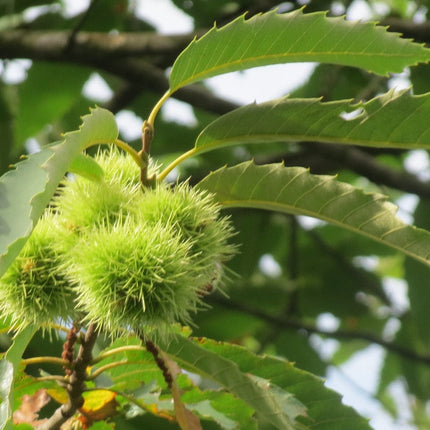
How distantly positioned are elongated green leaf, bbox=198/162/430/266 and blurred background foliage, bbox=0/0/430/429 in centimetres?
132

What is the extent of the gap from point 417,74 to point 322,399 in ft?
4.79

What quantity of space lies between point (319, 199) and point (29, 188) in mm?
571

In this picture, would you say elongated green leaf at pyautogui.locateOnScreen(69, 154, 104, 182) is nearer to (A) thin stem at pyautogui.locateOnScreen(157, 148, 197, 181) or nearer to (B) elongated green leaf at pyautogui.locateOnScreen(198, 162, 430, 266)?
(A) thin stem at pyautogui.locateOnScreen(157, 148, 197, 181)

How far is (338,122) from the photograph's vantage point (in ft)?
4.20

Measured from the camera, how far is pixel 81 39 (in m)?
2.78

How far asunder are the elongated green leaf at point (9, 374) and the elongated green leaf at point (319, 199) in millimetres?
444

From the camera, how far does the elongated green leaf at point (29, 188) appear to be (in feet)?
2.89

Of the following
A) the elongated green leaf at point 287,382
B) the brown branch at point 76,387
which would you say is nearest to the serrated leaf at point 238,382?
the elongated green leaf at point 287,382

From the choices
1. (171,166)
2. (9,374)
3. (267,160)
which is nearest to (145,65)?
(267,160)

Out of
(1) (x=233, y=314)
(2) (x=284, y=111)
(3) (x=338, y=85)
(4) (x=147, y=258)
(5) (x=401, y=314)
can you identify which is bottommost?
(5) (x=401, y=314)

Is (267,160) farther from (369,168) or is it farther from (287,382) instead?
(287,382)

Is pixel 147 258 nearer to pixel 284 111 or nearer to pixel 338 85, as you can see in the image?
pixel 284 111

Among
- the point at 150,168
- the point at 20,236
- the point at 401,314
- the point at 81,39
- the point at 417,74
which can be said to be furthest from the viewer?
the point at 401,314

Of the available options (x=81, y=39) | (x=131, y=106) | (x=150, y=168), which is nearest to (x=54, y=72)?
(x=81, y=39)
